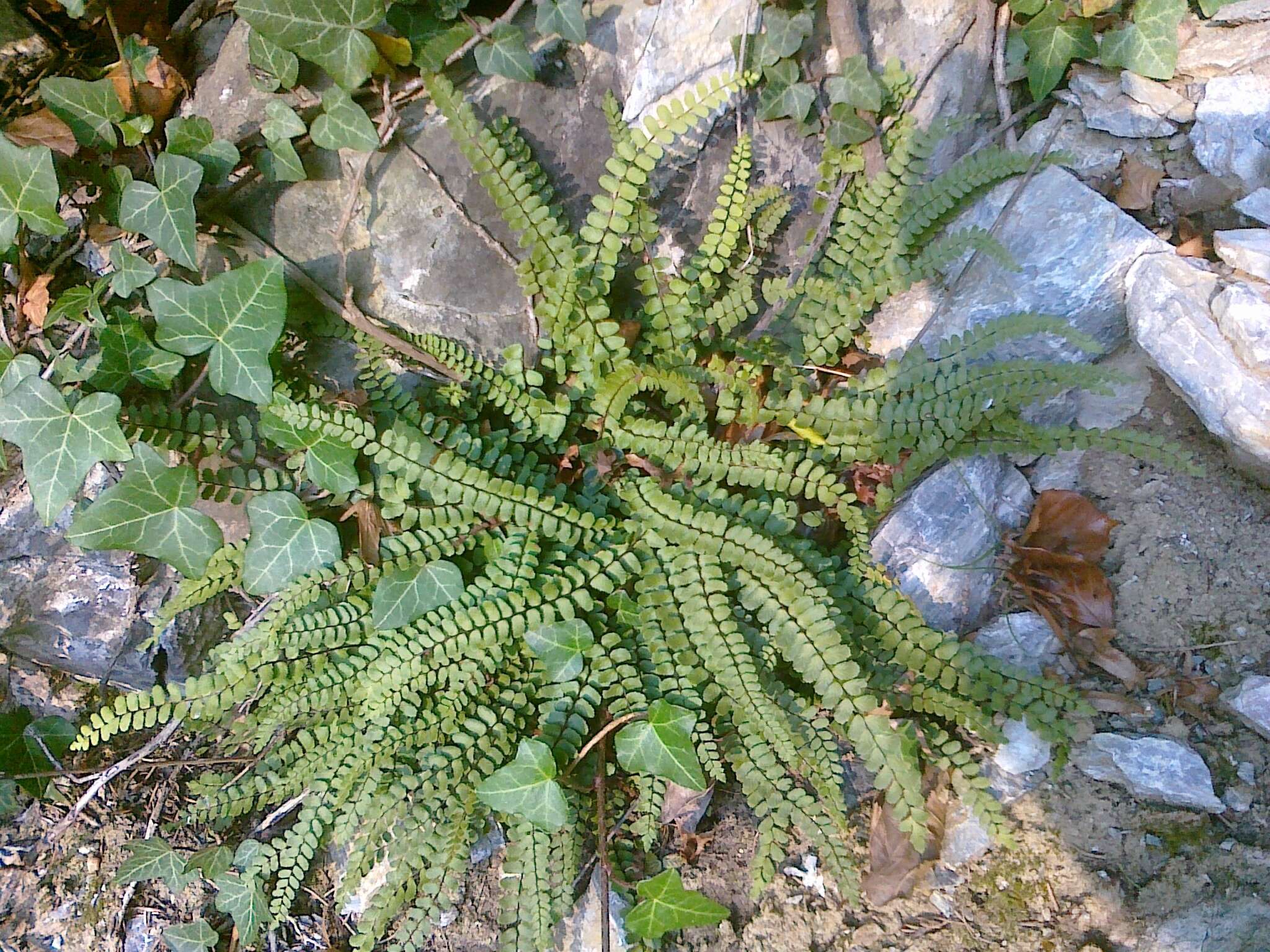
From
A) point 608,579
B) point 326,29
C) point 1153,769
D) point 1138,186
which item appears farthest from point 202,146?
point 1153,769

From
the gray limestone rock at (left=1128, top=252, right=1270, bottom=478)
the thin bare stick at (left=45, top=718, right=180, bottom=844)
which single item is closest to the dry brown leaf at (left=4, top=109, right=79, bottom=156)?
the thin bare stick at (left=45, top=718, right=180, bottom=844)

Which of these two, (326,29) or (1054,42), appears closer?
(326,29)

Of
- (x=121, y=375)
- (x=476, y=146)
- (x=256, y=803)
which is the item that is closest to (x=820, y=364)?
(x=476, y=146)

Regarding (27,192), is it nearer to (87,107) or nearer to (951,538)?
(87,107)

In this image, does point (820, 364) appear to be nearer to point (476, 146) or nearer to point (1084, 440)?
point (1084, 440)

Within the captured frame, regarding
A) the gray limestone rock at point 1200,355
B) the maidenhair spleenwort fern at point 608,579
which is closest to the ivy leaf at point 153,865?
the maidenhair spleenwort fern at point 608,579

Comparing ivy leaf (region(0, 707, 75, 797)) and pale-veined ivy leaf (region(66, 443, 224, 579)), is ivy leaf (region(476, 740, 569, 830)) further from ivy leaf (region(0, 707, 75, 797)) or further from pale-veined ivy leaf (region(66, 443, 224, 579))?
ivy leaf (region(0, 707, 75, 797))

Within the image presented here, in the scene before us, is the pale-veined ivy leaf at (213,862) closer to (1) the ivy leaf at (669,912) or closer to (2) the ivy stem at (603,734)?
(2) the ivy stem at (603,734)
